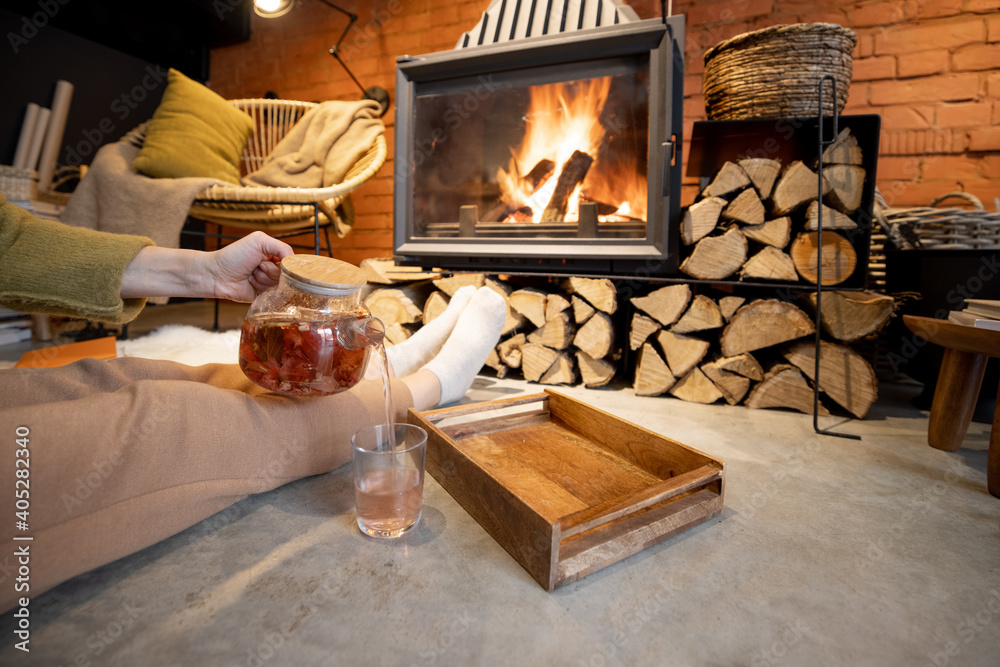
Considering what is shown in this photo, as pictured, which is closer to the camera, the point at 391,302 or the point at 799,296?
the point at 799,296

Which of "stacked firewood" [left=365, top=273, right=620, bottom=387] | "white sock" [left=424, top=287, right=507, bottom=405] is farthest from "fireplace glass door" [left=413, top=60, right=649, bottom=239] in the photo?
"white sock" [left=424, top=287, right=507, bottom=405]

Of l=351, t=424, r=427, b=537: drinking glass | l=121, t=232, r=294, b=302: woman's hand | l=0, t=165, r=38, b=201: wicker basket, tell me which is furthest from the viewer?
l=0, t=165, r=38, b=201: wicker basket

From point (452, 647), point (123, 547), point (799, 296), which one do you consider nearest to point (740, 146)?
point (799, 296)

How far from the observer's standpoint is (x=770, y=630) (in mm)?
492

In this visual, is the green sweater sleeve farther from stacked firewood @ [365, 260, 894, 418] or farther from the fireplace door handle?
the fireplace door handle

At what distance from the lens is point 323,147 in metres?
1.85

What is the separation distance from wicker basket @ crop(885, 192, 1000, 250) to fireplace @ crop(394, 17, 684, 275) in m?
0.56

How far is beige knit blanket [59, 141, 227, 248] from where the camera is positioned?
159cm

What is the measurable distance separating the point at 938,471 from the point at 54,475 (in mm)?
1242

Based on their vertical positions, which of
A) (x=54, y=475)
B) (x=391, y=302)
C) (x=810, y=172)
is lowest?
(x=54, y=475)

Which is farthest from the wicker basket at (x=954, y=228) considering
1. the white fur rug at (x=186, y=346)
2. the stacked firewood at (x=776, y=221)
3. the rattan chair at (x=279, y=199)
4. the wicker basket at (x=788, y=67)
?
the white fur rug at (x=186, y=346)

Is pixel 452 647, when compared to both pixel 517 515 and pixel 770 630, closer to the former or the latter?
pixel 517 515

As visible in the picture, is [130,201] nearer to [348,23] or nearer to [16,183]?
[16,183]

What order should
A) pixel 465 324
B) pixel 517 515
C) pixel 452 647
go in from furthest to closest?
1. pixel 465 324
2. pixel 517 515
3. pixel 452 647
